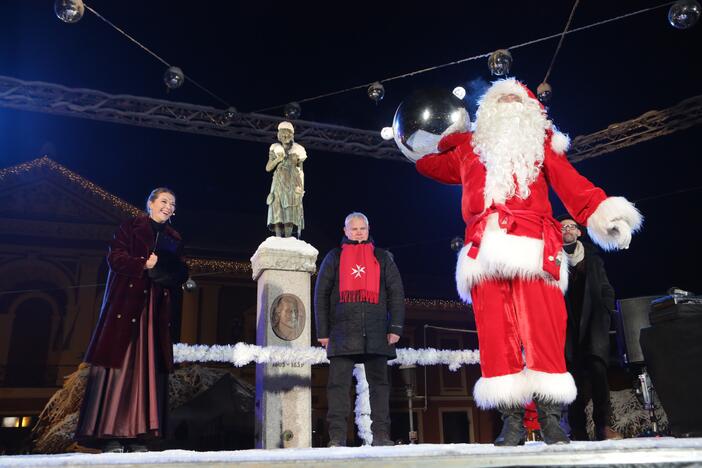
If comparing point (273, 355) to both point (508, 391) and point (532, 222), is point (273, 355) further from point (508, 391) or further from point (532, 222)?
point (532, 222)

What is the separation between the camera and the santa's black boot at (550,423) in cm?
→ 287

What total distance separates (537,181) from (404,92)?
24.4ft

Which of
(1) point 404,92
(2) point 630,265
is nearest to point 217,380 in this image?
(1) point 404,92

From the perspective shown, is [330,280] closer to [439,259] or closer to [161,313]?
[161,313]

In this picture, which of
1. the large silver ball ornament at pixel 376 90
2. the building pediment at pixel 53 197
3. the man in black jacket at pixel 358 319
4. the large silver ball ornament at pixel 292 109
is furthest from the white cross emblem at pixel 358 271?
the building pediment at pixel 53 197

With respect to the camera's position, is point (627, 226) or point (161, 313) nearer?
point (627, 226)

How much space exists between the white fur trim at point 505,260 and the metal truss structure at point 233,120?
27.7 feet

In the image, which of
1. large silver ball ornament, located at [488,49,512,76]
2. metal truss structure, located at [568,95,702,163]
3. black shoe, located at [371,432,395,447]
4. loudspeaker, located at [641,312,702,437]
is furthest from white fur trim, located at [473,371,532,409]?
metal truss structure, located at [568,95,702,163]

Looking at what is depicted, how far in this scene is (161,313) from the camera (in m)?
4.11

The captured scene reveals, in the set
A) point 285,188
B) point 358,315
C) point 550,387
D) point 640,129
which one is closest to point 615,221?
point 550,387

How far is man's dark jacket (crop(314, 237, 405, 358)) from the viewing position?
14.3ft

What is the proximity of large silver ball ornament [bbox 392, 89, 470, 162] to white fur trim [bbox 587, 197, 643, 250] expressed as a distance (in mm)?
1068

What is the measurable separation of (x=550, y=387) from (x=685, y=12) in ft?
20.7

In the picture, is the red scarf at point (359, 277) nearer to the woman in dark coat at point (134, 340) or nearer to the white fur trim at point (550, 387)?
the woman in dark coat at point (134, 340)
